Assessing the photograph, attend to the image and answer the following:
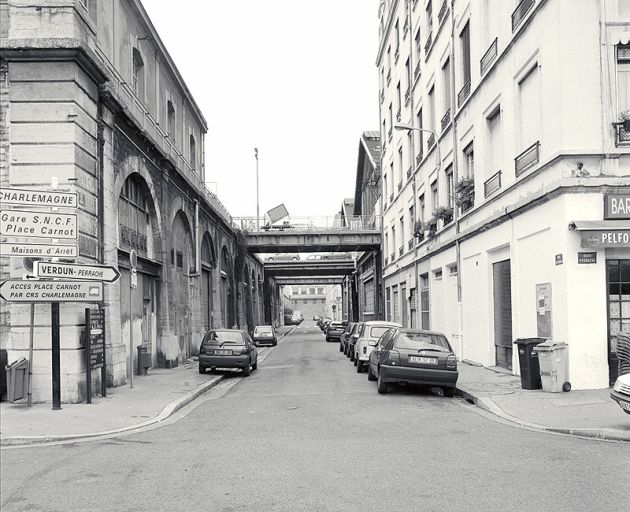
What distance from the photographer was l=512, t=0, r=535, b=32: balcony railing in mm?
15196

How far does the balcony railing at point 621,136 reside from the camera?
13.1 m

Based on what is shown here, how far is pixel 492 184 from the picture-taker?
18328 millimetres

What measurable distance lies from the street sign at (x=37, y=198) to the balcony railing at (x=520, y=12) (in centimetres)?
1100

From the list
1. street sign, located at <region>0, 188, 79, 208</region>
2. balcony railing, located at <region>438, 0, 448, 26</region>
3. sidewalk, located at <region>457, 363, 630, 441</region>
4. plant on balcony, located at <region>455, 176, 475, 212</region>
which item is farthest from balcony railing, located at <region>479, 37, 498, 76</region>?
street sign, located at <region>0, 188, 79, 208</region>

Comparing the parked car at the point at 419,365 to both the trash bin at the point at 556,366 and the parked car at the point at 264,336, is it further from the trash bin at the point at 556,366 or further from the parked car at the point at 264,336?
the parked car at the point at 264,336

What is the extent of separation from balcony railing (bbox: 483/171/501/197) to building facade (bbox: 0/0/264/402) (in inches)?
388

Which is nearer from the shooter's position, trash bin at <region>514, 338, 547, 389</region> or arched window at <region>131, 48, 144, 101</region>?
trash bin at <region>514, 338, 547, 389</region>

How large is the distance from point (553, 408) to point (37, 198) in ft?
31.7

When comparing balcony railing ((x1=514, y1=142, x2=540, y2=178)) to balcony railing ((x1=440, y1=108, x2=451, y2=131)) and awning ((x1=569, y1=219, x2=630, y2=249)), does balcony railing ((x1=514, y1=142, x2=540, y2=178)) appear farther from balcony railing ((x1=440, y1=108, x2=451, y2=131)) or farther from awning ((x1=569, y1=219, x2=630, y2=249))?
balcony railing ((x1=440, y1=108, x2=451, y2=131))

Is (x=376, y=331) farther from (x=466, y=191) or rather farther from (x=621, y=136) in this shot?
(x=621, y=136)

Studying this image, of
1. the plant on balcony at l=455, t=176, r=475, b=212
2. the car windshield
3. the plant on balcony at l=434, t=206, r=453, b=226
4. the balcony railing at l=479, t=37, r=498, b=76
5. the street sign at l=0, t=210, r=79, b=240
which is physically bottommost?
the car windshield

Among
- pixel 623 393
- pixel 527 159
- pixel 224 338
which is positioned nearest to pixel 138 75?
pixel 224 338

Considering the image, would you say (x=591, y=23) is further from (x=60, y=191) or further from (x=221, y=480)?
(x=221, y=480)

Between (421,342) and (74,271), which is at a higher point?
(74,271)
